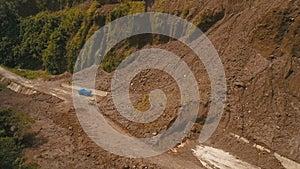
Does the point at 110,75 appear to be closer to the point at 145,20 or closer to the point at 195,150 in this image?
the point at 145,20

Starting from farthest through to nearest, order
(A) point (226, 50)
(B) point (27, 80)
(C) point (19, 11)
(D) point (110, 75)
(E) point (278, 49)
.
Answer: (C) point (19, 11) → (B) point (27, 80) → (D) point (110, 75) → (A) point (226, 50) → (E) point (278, 49)

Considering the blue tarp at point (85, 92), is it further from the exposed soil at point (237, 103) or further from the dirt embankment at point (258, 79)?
the dirt embankment at point (258, 79)

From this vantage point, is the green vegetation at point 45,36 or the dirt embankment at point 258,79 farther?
the green vegetation at point 45,36

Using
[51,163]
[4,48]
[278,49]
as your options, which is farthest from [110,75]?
[4,48]

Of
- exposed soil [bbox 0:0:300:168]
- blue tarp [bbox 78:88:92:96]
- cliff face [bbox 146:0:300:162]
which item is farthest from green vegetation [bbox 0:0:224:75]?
cliff face [bbox 146:0:300:162]

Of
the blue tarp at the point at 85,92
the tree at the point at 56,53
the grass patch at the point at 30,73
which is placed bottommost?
the grass patch at the point at 30,73

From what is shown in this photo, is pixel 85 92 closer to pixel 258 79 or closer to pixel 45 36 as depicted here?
pixel 45 36

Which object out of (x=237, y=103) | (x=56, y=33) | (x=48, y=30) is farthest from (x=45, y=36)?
(x=237, y=103)

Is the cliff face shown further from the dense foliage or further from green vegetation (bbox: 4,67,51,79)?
green vegetation (bbox: 4,67,51,79)

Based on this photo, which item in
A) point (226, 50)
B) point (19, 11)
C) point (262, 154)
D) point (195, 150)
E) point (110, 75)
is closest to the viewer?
point (262, 154)

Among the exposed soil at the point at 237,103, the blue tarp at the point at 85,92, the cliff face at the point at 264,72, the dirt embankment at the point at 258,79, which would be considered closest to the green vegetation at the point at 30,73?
the blue tarp at the point at 85,92

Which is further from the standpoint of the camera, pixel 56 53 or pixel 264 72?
pixel 56 53
